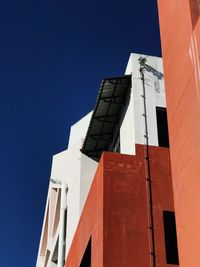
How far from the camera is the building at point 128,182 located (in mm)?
15141

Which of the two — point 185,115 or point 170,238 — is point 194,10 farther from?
point 170,238

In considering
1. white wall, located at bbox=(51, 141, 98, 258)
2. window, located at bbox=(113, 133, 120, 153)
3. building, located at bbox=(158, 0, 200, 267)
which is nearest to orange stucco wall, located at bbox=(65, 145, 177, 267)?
building, located at bbox=(158, 0, 200, 267)

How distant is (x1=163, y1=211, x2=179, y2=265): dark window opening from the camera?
1596cm

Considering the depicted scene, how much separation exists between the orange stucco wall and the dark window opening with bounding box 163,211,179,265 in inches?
15.9

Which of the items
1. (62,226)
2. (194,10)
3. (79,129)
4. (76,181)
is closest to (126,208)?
(194,10)

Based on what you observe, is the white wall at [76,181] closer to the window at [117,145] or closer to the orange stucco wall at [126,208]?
the window at [117,145]

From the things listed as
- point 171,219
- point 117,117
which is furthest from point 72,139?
point 171,219

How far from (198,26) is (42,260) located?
118 ft

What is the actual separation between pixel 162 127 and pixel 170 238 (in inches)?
201

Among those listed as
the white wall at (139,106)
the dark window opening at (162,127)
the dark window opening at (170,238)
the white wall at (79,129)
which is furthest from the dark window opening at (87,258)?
the white wall at (79,129)

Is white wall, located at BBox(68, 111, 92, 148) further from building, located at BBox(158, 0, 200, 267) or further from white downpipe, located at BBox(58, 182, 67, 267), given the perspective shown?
building, located at BBox(158, 0, 200, 267)

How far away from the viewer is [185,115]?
1050 centimetres

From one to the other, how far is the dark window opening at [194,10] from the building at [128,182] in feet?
22.0

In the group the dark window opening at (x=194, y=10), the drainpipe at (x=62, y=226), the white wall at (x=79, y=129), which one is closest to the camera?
the dark window opening at (x=194, y=10)
